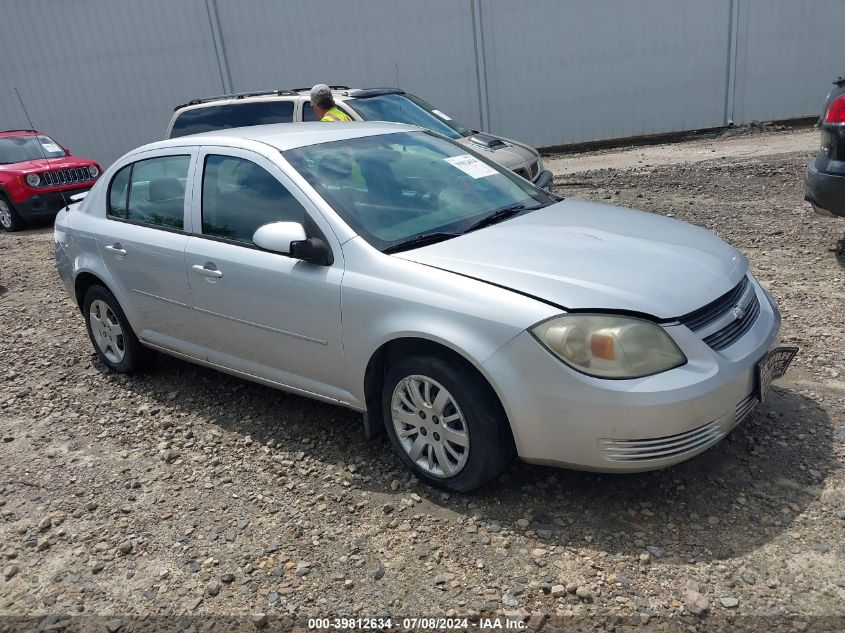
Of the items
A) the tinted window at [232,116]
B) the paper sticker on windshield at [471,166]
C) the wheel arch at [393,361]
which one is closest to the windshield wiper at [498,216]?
the paper sticker on windshield at [471,166]

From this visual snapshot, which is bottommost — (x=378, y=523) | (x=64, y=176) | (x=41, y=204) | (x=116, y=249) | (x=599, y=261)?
(x=41, y=204)

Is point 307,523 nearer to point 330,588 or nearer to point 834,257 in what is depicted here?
point 330,588

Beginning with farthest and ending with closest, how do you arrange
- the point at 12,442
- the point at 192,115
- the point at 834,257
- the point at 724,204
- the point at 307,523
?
the point at 192,115, the point at 724,204, the point at 834,257, the point at 12,442, the point at 307,523

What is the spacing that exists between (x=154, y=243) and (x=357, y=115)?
4.11 meters

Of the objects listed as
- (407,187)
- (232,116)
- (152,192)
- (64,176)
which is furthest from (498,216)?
(64,176)

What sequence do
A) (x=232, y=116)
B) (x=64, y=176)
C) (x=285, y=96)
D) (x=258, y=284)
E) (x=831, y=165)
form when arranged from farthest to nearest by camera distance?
1. (x=64, y=176)
2. (x=232, y=116)
3. (x=285, y=96)
4. (x=831, y=165)
5. (x=258, y=284)

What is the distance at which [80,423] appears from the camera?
15.1ft

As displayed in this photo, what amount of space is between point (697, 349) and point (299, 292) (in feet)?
6.08

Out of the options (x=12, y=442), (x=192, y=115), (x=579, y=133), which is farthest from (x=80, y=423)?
(x=579, y=133)

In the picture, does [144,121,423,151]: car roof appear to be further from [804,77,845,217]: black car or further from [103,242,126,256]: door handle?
[804,77,845,217]: black car

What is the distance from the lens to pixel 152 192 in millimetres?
4570

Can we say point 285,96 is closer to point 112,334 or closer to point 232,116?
point 232,116

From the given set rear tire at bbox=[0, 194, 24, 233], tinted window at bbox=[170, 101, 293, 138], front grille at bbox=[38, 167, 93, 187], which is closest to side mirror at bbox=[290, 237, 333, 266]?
tinted window at bbox=[170, 101, 293, 138]

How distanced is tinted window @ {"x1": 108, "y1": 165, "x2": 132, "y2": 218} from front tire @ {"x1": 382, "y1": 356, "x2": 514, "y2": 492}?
8.28 ft
